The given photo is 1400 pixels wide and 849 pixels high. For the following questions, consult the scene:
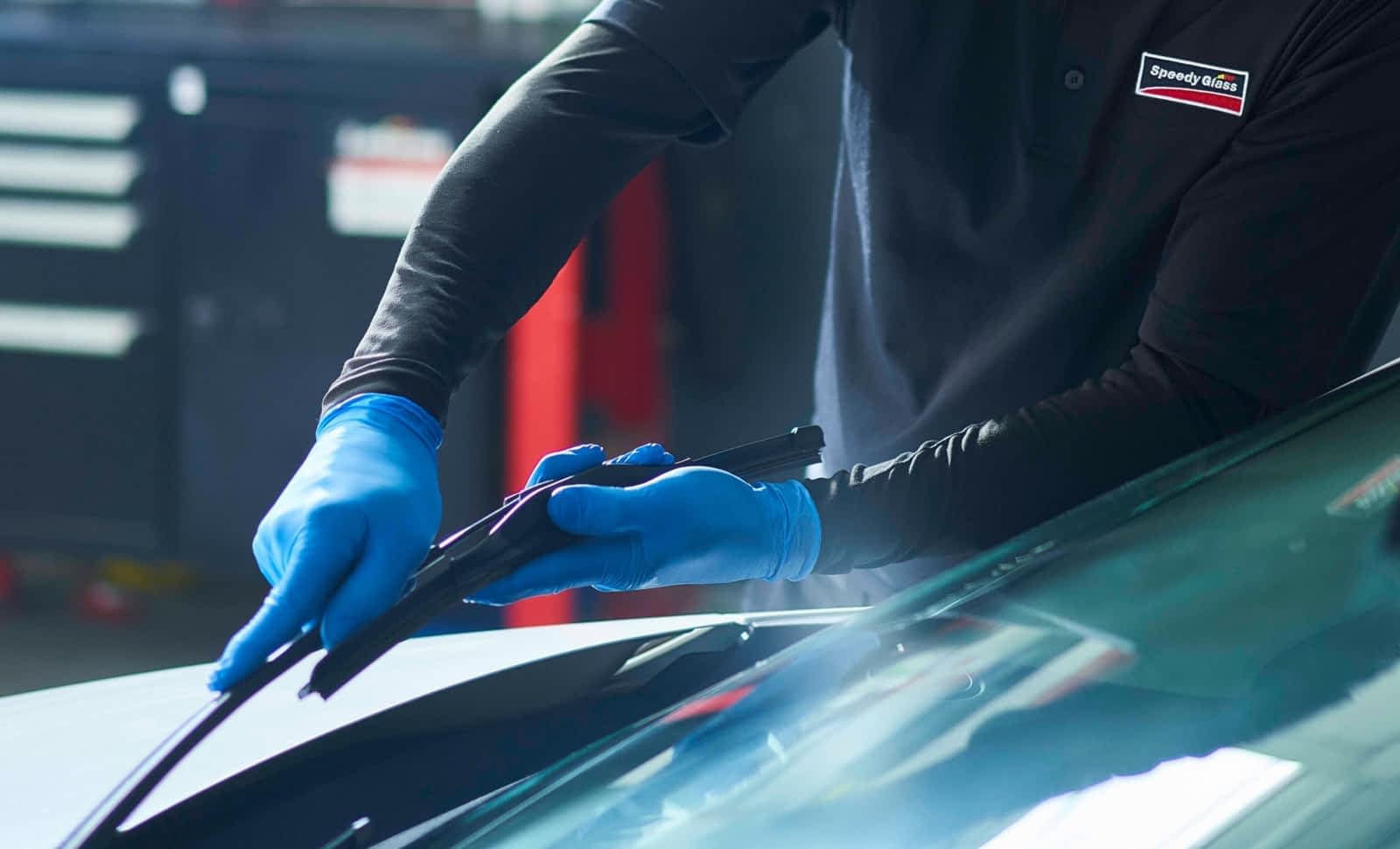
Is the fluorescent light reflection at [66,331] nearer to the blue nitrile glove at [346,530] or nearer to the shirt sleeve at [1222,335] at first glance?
the blue nitrile glove at [346,530]

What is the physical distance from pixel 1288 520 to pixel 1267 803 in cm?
25

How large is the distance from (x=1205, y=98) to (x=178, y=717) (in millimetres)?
874

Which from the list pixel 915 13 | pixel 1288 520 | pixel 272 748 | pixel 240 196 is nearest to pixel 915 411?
pixel 915 13

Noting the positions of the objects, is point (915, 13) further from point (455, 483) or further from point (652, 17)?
point (455, 483)

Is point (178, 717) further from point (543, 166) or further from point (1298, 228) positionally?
point (1298, 228)

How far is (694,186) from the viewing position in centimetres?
288

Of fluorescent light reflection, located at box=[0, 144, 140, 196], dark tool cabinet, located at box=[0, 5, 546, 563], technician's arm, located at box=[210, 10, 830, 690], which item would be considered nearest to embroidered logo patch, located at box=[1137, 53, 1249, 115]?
technician's arm, located at box=[210, 10, 830, 690]

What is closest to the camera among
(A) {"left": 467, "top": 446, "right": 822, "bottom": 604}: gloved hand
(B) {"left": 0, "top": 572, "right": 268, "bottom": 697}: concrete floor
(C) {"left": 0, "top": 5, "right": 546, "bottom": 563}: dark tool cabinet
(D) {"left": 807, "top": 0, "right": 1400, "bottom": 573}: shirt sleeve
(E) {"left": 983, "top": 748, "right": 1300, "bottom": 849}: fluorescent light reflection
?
(E) {"left": 983, "top": 748, "right": 1300, "bottom": 849}: fluorescent light reflection

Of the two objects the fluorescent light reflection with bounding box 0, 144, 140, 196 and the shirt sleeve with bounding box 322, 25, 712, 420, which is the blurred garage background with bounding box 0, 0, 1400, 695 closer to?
the fluorescent light reflection with bounding box 0, 144, 140, 196

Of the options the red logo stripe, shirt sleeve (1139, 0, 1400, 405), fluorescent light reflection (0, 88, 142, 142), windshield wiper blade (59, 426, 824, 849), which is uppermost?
fluorescent light reflection (0, 88, 142, 142)

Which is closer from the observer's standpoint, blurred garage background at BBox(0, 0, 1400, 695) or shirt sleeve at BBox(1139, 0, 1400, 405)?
shirt sleeve at BBox(1139, 0, 1400, 405)

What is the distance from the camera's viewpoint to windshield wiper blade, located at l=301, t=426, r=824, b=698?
77cm

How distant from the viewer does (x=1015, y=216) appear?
1.24 meters

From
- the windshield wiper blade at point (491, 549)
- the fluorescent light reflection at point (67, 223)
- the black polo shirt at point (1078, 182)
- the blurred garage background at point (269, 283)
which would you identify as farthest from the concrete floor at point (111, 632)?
the windshield wiper blade at point (491, 549)
